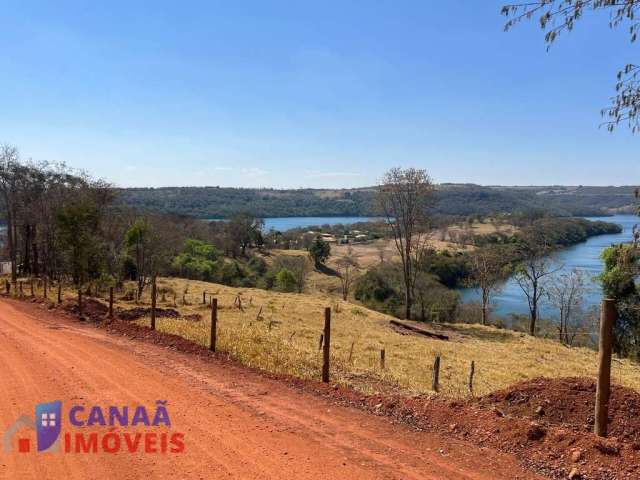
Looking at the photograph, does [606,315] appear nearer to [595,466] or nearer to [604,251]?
[595,466]

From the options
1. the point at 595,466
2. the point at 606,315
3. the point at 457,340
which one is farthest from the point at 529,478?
the point at 457,340

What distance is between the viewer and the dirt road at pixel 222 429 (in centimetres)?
516

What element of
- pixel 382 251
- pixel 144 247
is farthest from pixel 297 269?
pixel 144 247

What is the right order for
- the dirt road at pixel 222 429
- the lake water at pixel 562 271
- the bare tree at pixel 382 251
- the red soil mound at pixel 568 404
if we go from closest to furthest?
1. the dirt road at pixel 222 429
2. the red soil mound at pixel 568 404
3. the lake water at pixel 562 271
4. the bare tree at pixel 382 251

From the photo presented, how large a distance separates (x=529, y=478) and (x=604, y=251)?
25604 mm

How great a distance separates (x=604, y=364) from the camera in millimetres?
5891

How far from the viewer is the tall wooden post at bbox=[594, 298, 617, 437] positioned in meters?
5.85

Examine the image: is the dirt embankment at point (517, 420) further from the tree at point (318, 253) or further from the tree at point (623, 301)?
the tree at point (318, 253)

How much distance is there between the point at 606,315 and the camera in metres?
5.92

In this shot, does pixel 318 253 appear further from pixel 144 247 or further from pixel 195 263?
pixel 144 247

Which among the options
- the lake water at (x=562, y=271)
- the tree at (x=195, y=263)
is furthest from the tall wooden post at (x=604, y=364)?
the tree at (x=195, y=263)

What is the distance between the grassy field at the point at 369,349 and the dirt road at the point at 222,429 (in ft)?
5.57

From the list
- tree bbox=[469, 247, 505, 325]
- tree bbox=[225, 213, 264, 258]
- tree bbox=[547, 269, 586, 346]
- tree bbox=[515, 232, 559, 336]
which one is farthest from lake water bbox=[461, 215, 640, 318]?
tree bbox=[225, 213, 264, 258]

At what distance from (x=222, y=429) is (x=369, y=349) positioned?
13.2m
